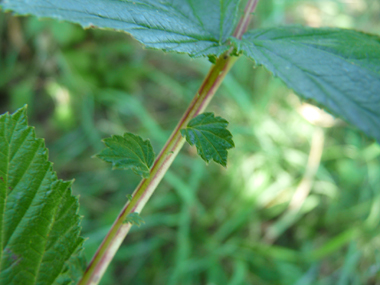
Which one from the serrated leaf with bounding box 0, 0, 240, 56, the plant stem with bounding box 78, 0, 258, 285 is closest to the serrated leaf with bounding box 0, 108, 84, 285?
the plant stem with bounding box 78, 0, 258, 285

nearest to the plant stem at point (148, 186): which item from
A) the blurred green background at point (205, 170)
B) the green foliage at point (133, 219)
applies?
the green foliage at point (133, 219)

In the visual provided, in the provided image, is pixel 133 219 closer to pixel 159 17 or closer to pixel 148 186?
pixel 148 186

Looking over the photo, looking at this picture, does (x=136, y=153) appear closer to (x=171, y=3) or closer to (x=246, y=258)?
(x=171, y=3)

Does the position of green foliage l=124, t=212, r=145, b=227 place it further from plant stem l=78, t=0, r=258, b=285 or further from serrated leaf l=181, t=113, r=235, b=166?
serrated leaf l=181, t=113, r=235, b=166

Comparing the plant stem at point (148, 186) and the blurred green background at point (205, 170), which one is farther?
the blurred green background at point (205, 170)

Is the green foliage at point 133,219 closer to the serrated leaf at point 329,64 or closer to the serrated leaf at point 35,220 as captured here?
the serrated leaf at point 35,220

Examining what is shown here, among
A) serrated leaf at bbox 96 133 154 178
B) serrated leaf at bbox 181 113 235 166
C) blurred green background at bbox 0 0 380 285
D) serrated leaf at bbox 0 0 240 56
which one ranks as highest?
blurred green background at bbox 0 0 380 285

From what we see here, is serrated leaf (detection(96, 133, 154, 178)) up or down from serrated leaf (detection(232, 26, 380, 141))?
down
